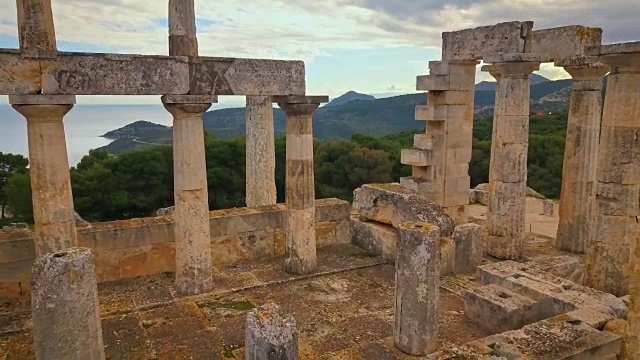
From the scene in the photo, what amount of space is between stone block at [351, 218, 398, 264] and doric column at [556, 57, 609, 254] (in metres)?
4.22

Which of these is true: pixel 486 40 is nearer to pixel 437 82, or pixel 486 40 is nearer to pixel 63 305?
pixel 437 82

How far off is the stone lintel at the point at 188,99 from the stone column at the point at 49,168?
1370 mm

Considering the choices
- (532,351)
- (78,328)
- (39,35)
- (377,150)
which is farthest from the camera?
(377,150)

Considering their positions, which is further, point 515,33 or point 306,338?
point 515,33

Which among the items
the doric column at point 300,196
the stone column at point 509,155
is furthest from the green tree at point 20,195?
the stone column at point 509,155

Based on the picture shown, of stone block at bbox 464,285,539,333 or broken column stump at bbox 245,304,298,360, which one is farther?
stone block at bbox 464,285,539,333

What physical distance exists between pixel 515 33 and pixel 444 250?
4.60 m

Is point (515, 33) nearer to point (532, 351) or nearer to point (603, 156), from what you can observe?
point (603, 156)

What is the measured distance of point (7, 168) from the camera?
3194 cm

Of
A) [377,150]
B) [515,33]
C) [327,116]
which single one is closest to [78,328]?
[515,33]

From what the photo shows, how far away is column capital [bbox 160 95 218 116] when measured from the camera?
815 centimetres

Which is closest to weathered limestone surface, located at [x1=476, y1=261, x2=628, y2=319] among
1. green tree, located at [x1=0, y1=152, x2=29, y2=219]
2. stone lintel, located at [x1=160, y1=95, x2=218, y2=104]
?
stone lintel, located at [x1=160, y1=95, x2=218, y2=104]

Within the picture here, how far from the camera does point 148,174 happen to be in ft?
101

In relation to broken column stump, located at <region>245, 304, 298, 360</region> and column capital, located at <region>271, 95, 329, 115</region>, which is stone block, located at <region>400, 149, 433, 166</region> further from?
broken column stump, located at <region>245, 304, 298, 360</region>
